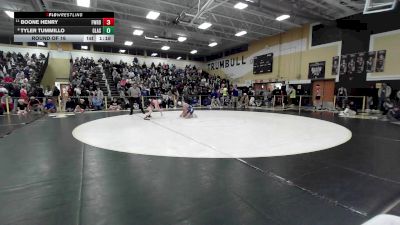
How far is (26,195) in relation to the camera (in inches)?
84.2

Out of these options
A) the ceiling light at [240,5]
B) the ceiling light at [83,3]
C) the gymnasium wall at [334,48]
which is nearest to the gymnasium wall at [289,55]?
the gymnasium wall at [334,48]

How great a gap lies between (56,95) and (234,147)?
12.0 meters

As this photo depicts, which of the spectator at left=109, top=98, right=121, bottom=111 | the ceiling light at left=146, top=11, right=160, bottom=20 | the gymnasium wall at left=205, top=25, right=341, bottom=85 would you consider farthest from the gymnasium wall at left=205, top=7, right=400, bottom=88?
the spectator at left=109, top=98, right=121, bottom=111

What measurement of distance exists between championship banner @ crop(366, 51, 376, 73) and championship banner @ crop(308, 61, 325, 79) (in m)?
2.66

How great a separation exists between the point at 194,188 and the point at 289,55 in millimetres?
17442

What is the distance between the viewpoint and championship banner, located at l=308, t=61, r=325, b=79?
15.0 meters

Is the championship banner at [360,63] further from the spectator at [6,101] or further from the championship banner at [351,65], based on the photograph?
the spectator at [6,101]

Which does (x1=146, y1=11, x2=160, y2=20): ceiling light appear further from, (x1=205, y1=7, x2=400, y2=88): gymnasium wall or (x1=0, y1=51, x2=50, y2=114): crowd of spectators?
(x1=205, y1=7, x2=400, y2=88): gymnasium wall

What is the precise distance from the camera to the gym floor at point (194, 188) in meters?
1.77

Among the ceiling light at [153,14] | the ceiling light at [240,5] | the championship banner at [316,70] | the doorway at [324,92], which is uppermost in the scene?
the ceiling light at [153,14]

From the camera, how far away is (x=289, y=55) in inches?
688
